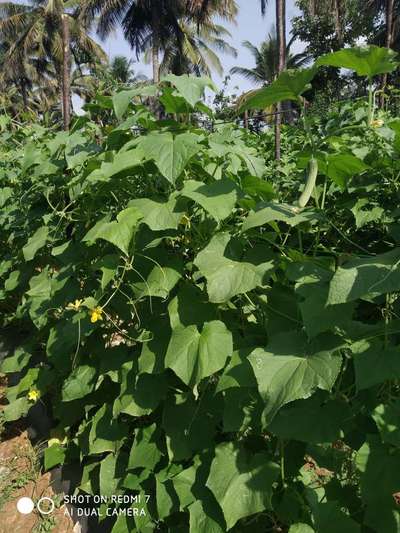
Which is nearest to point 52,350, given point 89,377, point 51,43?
point 89,377

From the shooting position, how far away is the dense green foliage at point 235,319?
102 centimetres

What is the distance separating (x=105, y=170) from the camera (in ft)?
4.58

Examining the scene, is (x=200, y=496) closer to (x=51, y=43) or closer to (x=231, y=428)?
(x=231, y=428)

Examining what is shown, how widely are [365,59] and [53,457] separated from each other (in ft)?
6.95

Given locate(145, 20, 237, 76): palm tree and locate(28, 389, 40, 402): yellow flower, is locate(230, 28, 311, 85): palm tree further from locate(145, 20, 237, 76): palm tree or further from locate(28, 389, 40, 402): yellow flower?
locate(28, 389, 40, 402): yellow flower

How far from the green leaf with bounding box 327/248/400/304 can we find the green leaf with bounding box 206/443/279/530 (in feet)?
2.10

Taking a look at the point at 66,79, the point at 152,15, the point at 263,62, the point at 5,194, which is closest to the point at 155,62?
the point at 152,15

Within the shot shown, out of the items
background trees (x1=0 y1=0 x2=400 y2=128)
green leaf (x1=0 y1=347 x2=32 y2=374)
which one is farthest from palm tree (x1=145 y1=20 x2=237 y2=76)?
green leaf (x1=0 y1=347 x2=32 y2=374)

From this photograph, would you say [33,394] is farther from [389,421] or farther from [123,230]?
[389,421]

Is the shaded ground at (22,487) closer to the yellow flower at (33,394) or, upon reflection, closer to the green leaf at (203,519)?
the yellow flower at (33,394)

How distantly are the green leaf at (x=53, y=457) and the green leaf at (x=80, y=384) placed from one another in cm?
55

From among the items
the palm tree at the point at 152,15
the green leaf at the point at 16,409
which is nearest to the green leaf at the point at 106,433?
the green leaf at the point at 16,409

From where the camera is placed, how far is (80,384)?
6.15ft

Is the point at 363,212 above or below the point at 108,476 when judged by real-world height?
above
